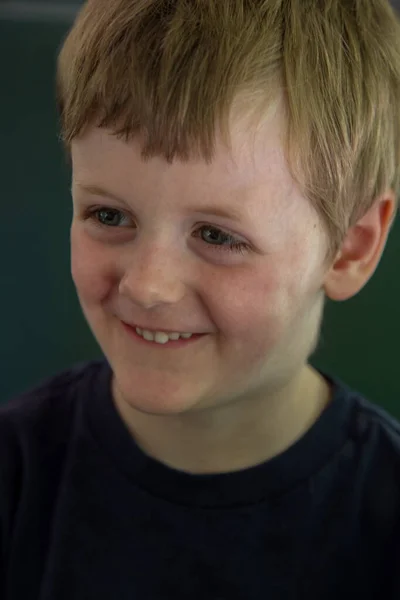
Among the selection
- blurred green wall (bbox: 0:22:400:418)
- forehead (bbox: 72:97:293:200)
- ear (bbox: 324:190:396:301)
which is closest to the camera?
forehead (bbox: 72:97:293:200)

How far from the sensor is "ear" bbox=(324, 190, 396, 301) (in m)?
0.74

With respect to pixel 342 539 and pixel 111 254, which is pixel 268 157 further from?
pixel 342 539

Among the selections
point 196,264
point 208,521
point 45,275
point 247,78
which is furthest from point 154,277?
point 45,275

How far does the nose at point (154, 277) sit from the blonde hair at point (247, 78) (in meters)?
0.08

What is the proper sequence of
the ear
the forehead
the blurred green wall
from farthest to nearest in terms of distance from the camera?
the blurred green wall < the ear < the forehead

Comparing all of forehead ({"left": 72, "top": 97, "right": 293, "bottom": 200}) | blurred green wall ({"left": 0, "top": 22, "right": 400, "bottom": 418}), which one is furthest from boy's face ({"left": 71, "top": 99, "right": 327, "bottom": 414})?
blurred green wall ({"left": 0, "top": 22, "right": 400, "bottom": 418})

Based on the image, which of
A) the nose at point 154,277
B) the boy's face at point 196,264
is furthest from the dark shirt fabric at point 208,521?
the nose at point 154,277

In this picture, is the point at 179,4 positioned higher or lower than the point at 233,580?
higher

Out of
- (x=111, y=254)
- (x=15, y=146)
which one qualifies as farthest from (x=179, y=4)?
(x=15, y=146)

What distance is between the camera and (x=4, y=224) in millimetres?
1139

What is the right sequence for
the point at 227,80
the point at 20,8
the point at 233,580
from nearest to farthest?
the point at 227,80 < the point at 233,580 < the point at 20,8

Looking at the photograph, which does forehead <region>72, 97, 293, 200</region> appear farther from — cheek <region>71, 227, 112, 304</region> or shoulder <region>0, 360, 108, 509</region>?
shoulder <region>0, 360, 108, 509</region>

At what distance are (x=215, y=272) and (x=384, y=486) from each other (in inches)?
11.4

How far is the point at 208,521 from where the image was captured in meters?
0.77
